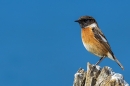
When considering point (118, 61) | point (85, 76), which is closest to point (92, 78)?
point (85, 76)

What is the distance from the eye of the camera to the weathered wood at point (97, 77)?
10941mm

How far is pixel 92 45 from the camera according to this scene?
1836cm

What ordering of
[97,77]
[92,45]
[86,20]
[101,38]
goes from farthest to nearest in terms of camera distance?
1. [86,20]
2. [101,38]
3. [92,45]
4. [97,77]

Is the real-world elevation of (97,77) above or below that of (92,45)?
→ below

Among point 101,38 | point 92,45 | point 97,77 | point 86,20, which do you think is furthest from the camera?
point 86,20

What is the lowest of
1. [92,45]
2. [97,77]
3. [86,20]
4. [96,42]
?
[97,77]

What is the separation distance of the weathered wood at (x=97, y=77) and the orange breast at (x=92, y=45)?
5503mm

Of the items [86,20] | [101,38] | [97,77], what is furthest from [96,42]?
[97,77]

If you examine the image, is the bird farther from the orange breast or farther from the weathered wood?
the weathered wood

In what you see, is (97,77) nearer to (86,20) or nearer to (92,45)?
(92,45)

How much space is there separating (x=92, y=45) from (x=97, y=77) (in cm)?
648

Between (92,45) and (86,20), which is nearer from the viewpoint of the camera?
(92,45)

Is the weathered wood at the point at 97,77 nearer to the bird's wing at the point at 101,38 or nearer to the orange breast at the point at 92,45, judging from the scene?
the orange breast at the point at 92,45

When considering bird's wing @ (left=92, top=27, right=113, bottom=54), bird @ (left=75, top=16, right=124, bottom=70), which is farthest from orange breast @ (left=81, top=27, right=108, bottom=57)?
bird's wing @ (left=92, top=27, right=113, bottom=54)
